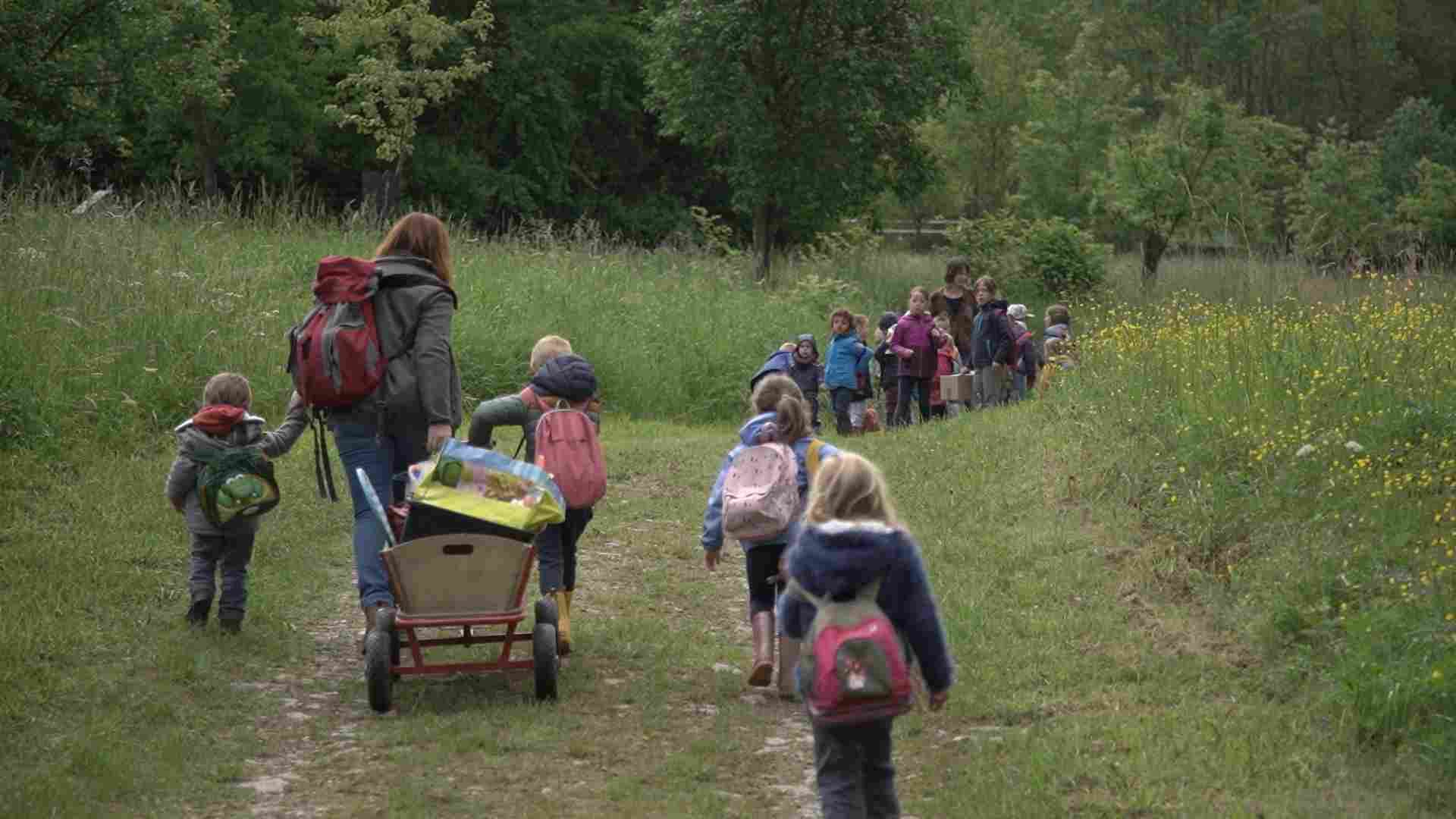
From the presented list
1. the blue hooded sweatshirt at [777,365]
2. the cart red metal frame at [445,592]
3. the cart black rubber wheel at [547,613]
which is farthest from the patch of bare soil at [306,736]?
the blue hooded sweatshirt at [777,365]

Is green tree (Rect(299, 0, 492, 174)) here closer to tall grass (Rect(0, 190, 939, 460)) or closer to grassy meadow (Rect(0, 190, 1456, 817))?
tall grass (Rect(0, 190, 939, 460))

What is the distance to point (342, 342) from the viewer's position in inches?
336

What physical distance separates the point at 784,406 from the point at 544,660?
5.48ft

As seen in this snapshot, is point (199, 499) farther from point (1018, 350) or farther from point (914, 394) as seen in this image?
point (1018, 350)

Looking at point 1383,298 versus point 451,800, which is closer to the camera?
point 451,800

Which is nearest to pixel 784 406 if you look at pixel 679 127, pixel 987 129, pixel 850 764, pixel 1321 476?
pixel 850 764

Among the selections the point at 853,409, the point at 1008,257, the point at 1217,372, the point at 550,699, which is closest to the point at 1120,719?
the point at 550,699

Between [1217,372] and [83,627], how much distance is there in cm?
761

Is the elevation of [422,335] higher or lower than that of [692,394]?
higher

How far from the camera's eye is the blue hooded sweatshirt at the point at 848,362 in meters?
19.7

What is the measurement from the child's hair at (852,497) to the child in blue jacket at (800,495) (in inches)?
86.9

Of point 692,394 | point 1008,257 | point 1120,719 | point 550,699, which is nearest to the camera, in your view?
point 1120,719

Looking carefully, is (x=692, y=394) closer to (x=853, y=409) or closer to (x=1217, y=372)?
(x=853, y=409)

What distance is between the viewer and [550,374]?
9461 mm
